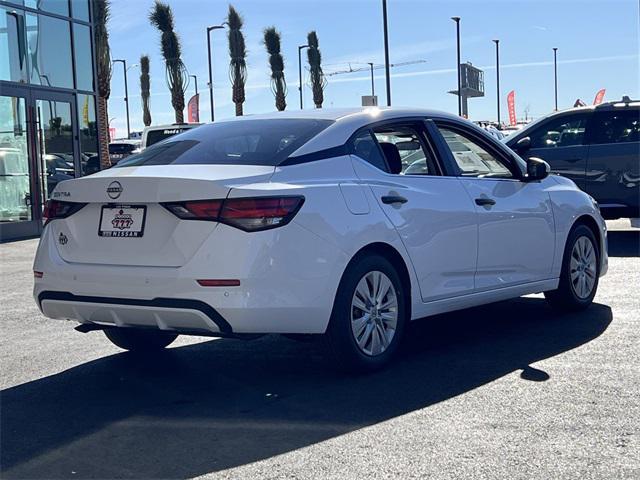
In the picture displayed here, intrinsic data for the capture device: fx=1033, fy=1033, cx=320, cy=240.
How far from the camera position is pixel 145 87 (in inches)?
3275

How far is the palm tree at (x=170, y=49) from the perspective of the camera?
149 ft

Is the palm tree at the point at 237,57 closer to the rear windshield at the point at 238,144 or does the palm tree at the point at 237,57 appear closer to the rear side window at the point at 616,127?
the rear side window at the point at 616,127

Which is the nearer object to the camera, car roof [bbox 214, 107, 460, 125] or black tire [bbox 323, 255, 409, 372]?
black tire [bbox 323, 255, 409, 372]

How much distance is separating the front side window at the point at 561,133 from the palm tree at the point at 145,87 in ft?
230

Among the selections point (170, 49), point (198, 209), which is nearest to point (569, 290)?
point (198, 209)

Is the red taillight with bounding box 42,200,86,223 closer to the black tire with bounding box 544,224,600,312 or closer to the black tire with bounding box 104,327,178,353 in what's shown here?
the black tire with bounding box 104,327,178,353

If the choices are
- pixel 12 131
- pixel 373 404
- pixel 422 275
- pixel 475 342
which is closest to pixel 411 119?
pixel 422 275

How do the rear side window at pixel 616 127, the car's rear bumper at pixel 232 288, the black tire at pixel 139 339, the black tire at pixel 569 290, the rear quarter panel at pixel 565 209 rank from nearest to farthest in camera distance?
the car's rear bumper at pixel 232 288 → the black tire at pixel 139 339 → the rear quarter panel at pixel 565 209 → the black tire at pixel 569 290 → the rear side window at pixel 616 127

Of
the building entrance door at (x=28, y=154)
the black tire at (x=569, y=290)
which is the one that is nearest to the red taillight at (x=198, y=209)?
the black tire at (x=569, y=290)

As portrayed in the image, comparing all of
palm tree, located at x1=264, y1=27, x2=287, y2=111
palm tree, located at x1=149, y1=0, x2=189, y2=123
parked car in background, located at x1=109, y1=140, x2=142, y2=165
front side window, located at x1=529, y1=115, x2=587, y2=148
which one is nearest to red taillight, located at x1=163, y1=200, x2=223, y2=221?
front side window, located at x1=529, y1=115, x2=587, y2=148

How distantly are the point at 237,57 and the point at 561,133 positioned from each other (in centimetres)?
3830

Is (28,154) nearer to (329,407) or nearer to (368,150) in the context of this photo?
(368,150)

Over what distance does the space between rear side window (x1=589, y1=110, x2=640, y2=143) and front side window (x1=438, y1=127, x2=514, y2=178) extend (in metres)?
6.65

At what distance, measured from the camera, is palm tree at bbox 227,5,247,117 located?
5034cm
